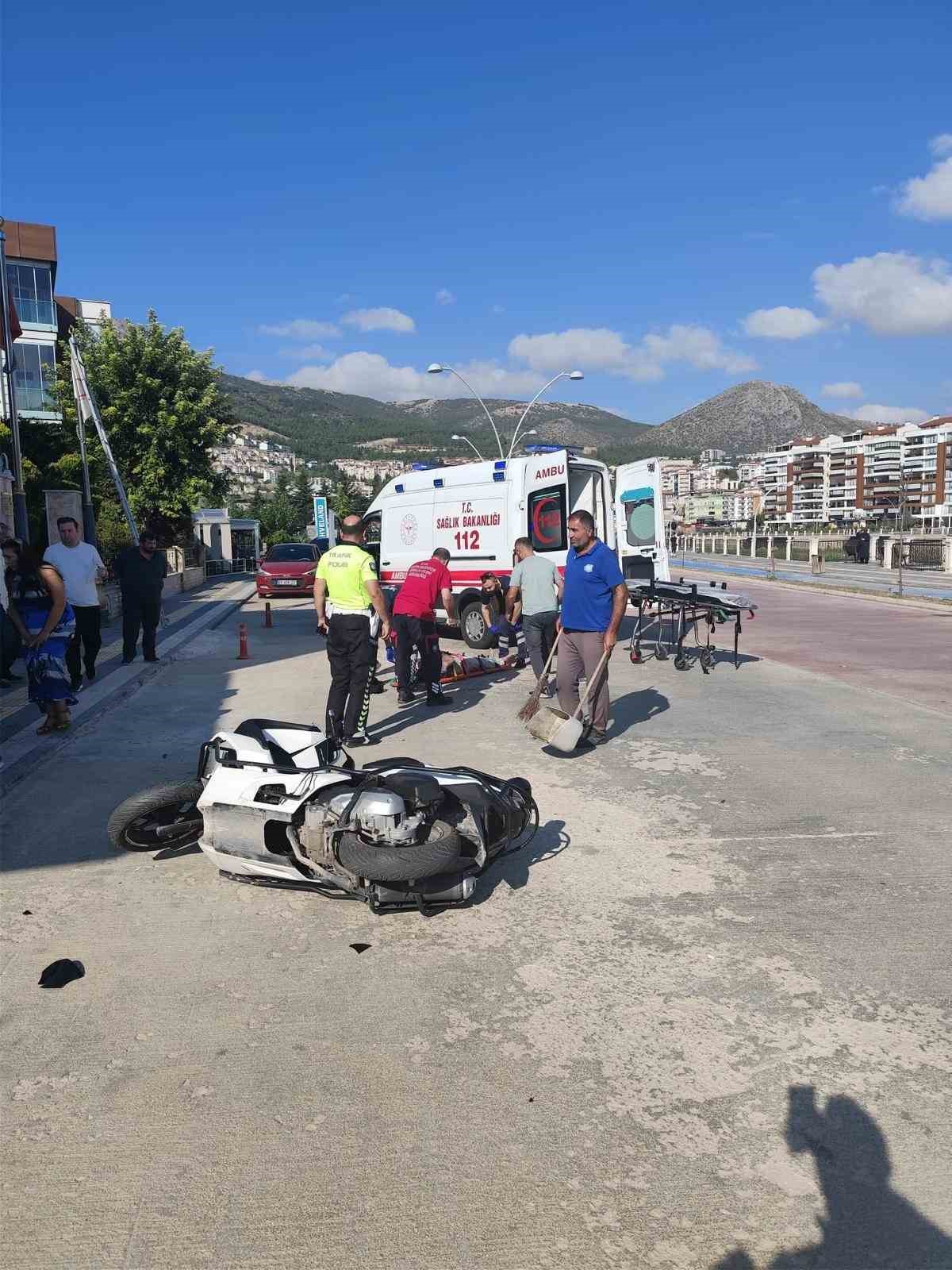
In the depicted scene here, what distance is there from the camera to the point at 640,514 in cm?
1405

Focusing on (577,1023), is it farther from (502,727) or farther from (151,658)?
(151,658)

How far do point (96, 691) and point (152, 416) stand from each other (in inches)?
1059

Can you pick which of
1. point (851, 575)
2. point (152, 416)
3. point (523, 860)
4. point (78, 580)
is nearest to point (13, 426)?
point (78, 580)

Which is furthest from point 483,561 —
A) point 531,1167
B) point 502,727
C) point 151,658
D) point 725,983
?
point 531,1167

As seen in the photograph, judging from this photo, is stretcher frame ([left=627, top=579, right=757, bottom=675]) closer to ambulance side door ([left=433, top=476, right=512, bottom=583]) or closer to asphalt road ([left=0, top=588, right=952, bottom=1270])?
ambulance side door ([left=433, top=476, right=512, bottom=583])

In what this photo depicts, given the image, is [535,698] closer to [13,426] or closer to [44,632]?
[44,632]

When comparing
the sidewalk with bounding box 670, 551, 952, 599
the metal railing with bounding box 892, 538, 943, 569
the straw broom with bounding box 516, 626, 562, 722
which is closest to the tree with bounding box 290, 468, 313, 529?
the sidewalk with bounding box 670, 551, 952, 599

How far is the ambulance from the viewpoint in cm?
1334

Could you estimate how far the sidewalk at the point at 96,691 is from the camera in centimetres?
726

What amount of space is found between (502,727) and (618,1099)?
218 inches

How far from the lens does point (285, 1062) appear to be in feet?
10.4

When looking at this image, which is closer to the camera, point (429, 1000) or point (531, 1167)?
point (531, 1167)

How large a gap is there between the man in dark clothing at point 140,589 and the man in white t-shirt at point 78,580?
1.80 metres

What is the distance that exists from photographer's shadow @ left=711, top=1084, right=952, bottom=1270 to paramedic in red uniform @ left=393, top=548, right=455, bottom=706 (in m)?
6.93
